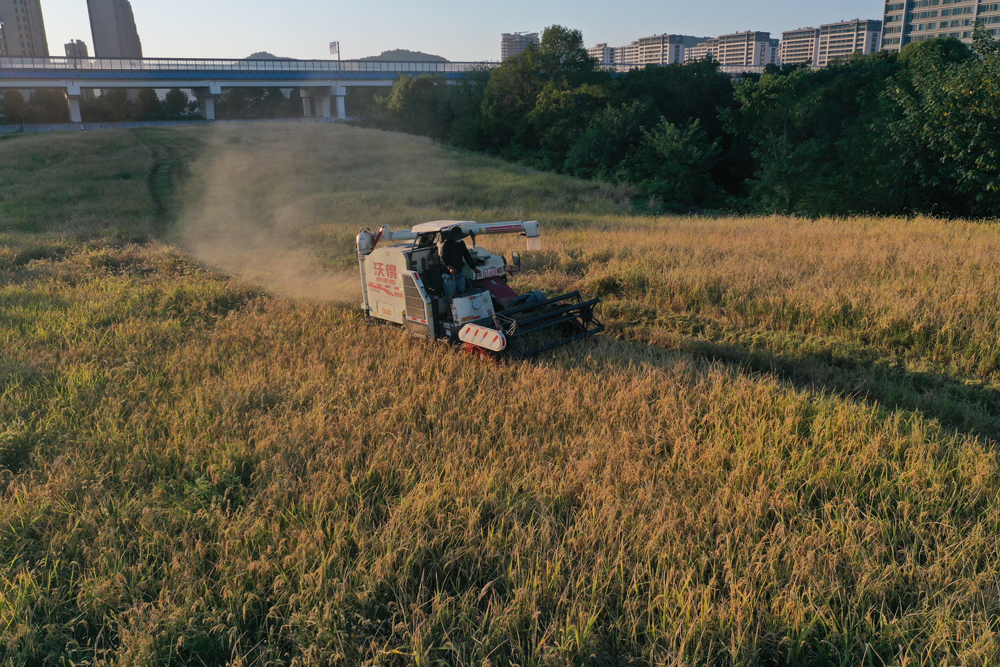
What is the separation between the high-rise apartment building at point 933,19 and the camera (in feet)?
381

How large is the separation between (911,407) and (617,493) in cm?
437

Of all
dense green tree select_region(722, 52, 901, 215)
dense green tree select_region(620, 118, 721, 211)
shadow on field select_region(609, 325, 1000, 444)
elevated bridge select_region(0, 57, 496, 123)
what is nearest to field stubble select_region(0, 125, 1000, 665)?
shadow on field select_region(609, 325, 1000, 444)

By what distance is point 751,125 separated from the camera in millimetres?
33094

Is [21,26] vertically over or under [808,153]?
over

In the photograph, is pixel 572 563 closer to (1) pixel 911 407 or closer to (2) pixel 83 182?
(1) pixel 911 407

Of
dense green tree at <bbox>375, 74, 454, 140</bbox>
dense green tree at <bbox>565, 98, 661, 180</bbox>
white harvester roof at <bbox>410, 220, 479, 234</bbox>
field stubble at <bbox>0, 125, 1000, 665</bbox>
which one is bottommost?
field stubble at <bbox>0, 125, 1000, 665</bbox>

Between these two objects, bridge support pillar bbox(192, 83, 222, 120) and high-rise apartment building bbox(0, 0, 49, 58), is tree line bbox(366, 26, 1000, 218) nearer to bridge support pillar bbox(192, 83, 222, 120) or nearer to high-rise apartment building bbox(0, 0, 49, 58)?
bridge support pillar bbox(192, 83, 222, 120)

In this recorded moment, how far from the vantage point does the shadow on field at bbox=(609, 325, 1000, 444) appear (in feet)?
21.3

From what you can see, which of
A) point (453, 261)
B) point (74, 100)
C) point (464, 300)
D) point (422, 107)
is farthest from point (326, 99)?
point (464, 300)

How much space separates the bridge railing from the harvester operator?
197 feet

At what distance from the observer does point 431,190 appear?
27.1 meters

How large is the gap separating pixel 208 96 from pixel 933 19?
14420cm

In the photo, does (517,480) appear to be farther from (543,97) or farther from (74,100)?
(74,100)

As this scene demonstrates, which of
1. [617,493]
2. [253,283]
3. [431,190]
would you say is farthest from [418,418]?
[431,190]
